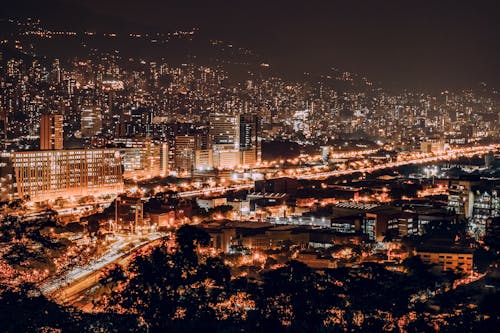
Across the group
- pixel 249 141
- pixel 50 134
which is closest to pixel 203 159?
pixel 249 141

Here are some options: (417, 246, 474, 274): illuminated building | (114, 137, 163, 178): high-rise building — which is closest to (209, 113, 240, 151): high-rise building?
(114, 137, 163, 178): high-rise building

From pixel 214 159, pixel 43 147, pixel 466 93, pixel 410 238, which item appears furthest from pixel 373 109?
pixel 410 238

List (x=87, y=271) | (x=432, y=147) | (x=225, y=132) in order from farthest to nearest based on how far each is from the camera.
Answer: (x=432, y=147) → (x=225, y=132) → (x=87, y=271)

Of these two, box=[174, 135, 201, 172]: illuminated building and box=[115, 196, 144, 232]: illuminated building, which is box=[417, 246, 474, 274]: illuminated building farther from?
box=[174, 135, 201, 172]: illuminated building

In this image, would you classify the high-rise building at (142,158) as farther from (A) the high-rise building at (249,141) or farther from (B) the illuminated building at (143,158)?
(A) the high-rise building at (249,141)

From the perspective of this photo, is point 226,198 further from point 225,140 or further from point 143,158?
point 225,140

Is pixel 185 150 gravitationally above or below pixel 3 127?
below

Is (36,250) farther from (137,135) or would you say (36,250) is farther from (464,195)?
(137,135)
